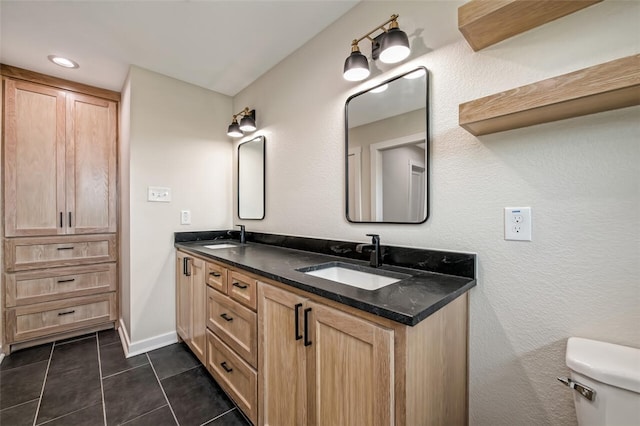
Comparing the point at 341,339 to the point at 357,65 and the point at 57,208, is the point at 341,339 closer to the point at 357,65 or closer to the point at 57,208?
the point at 357,65

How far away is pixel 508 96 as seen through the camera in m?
0.86

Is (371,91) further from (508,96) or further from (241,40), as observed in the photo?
(241,40)

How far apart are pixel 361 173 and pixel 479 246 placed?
28.5 inches

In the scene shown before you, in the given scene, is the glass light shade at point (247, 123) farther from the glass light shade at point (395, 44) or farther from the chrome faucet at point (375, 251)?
the chrome faucet at point (375, 251)

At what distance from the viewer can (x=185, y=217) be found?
2.45m

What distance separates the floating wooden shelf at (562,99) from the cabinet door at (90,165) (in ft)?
10.2

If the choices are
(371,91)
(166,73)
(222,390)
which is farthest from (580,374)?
(166,73)

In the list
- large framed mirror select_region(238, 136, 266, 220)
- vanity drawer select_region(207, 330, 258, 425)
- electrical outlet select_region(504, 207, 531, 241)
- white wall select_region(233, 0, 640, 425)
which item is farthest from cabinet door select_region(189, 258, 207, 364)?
electrical outlet select_region(504, 207, 531, 241)

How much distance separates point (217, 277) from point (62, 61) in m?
2.24

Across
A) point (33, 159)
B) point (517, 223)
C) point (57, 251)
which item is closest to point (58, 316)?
point (57, 251)

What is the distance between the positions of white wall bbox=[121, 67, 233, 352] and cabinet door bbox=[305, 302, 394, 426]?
1857 mm

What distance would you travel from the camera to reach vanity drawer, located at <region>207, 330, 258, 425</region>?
1.32 meters

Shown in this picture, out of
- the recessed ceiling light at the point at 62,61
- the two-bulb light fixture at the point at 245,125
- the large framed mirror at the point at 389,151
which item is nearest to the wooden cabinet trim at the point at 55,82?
the recessed ceiling light at the point at 62,61

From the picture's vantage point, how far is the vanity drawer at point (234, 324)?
132cm
